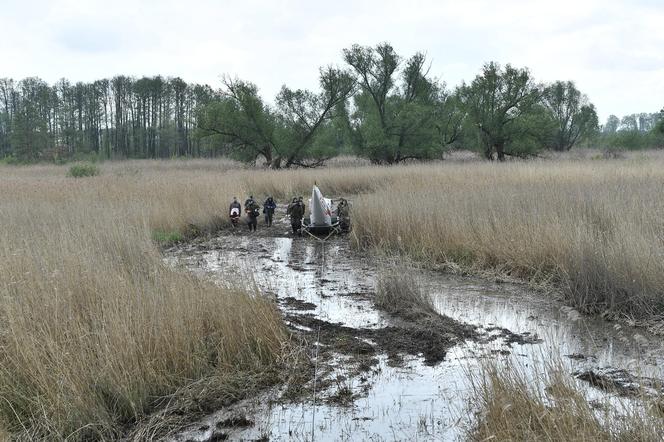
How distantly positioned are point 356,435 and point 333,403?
1.62ft

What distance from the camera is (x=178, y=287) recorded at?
5074mm

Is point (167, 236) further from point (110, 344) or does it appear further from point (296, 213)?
point (110, 344)

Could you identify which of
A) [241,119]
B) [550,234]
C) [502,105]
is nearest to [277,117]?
[241,119]

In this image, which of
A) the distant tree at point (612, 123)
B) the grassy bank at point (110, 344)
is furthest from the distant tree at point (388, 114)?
the distant tree at point (612, 123)

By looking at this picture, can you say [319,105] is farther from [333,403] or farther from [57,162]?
[333,403]

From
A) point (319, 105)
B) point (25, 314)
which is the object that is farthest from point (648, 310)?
point (319, 105)

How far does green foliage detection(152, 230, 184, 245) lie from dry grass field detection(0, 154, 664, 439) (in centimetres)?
60

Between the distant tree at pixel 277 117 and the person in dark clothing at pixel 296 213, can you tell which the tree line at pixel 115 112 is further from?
the person in dark clothing at pixel 296 213

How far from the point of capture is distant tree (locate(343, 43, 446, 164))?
33125mm

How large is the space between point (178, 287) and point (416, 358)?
229 cm

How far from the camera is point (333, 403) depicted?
4.14 metres

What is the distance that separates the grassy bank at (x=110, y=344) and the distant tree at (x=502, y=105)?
30.9 m

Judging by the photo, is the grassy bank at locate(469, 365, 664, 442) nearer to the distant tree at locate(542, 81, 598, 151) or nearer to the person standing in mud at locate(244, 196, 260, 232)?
the person standing in mud at locate(244, 196, 260, 232)

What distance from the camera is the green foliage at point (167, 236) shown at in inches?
445
